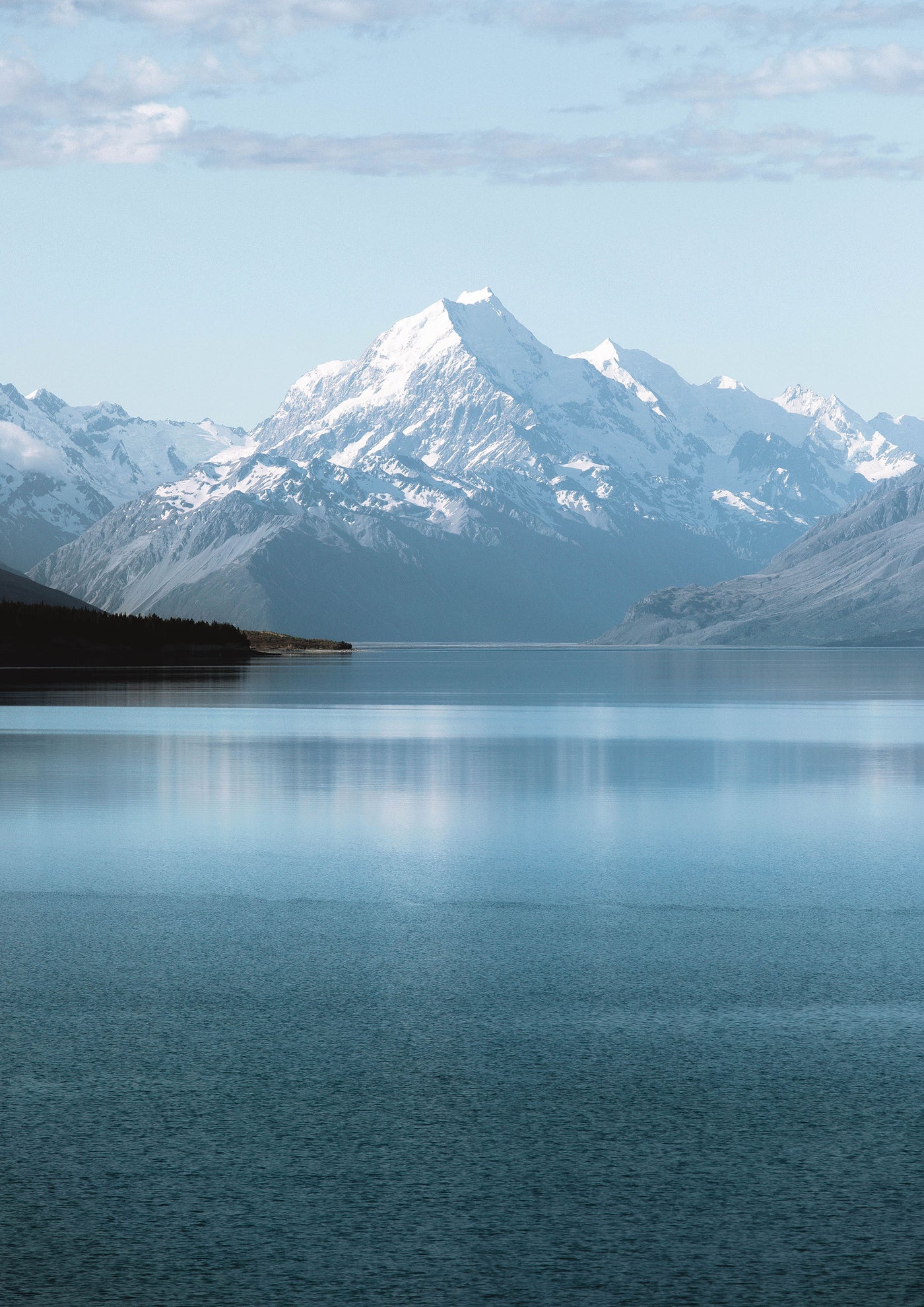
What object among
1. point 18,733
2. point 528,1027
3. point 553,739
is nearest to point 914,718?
point 553,739

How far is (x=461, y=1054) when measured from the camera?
15172 millimetres

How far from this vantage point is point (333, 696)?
4382 inches

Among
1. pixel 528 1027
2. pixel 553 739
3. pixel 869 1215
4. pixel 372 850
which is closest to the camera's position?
pixel 869 1215

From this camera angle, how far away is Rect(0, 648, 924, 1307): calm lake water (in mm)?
10539

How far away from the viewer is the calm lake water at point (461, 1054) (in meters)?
10.5

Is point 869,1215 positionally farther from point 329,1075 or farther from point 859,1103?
point 329,1075

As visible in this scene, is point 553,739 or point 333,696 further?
point 333,696

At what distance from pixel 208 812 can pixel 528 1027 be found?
21573mm

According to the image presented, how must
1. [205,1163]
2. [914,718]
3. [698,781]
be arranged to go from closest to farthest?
[205,1163], [698,781], [914,718]

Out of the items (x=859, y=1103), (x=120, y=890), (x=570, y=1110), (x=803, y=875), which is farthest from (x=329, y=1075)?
(x=803, y=875)

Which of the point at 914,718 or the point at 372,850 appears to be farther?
the point at 914,718

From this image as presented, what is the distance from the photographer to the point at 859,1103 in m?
13.6

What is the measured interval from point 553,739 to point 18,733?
71.2 feet

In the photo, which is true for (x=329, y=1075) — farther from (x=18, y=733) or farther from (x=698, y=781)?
(x=18, y=733)
